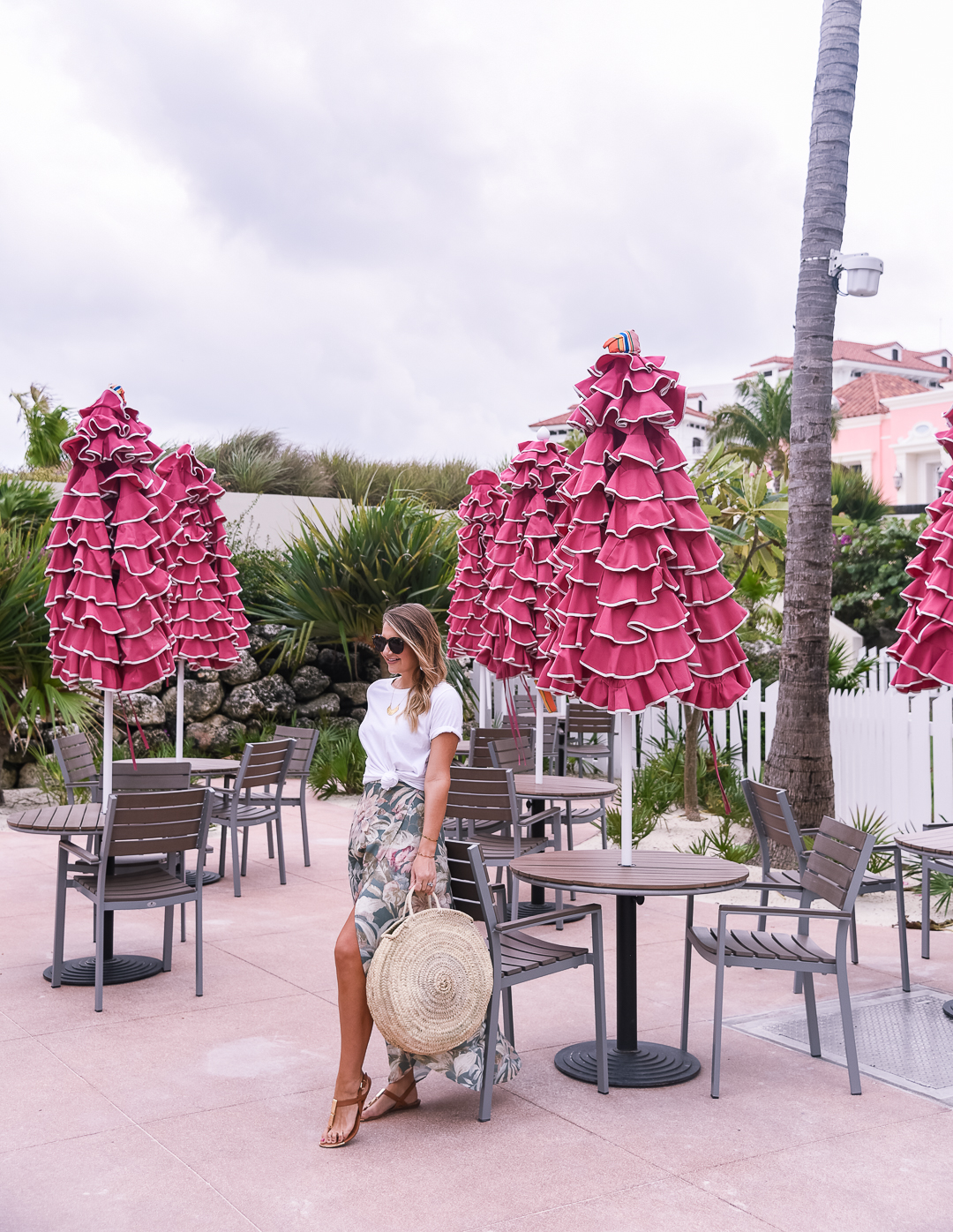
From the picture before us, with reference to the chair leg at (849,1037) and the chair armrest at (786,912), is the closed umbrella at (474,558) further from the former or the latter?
the chair leg at (849,1037)

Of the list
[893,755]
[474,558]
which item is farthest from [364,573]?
[893,755]

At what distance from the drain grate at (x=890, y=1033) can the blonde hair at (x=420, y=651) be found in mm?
2274

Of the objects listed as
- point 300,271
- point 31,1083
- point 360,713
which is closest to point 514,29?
point 360,713

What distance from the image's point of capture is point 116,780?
22.9 feet

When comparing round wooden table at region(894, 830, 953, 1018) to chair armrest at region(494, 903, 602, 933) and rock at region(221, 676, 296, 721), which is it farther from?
rock at region(221, 676, 296, 721)

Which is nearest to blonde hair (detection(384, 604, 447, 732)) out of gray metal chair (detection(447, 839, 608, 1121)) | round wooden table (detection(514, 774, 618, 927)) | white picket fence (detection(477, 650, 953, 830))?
gray metal chair (detection(447, 839, 608, 1121))

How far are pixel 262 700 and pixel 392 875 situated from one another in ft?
34.1

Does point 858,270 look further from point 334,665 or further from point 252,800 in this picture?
point 334,665

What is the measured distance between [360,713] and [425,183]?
34.0ft

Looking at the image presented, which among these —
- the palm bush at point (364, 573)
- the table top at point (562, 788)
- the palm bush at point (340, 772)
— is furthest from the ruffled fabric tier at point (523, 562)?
the palm bush at point (364, 573)

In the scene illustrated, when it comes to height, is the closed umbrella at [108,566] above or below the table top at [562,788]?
above

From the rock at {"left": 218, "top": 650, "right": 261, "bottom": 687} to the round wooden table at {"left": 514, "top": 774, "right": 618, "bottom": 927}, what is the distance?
Answer: 697 cm

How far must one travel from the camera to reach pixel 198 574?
8828 mm

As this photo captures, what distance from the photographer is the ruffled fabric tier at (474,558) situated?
9.44 metres
